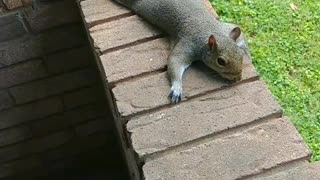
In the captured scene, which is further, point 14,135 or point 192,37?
point 14,135

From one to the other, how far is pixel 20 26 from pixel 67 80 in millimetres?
409

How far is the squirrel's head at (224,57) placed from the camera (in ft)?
7.34

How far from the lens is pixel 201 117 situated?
2125 millimetres

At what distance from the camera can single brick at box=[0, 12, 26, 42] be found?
9.77 ft

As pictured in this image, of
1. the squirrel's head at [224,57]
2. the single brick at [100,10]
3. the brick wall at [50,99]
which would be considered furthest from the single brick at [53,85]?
the squirrel's head at [224,57]

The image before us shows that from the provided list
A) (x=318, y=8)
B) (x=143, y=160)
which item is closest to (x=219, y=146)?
(x=143, y=160)

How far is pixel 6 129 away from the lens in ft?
11.0

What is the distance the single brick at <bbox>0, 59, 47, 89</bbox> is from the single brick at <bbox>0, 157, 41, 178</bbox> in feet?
1.72

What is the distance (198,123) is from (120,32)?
2.04 ft

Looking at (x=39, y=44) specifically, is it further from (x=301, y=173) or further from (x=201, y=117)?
(x=301, y=173)

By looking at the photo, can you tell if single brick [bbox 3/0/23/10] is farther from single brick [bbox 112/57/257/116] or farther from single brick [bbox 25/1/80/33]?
single brick [bbox 112/57/257/116]

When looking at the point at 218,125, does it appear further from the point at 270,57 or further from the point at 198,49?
the point at 270,57

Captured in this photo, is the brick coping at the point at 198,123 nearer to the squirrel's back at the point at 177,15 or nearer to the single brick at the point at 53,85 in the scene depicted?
the squirrel's back at the point at 177,15

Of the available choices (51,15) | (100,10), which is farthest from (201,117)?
(51,15)
